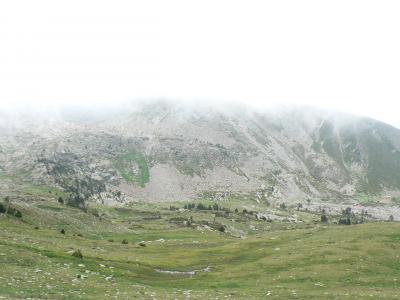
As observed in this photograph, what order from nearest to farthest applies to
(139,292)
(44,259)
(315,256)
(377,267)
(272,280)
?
(139,292) → (44,259) → (272,280) → (377,267) → (315,256)

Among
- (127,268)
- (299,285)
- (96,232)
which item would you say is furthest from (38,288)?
(96,232)

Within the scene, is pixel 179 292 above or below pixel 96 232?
above

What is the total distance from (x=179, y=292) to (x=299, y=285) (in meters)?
14.1

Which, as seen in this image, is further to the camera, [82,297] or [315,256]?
[315,256]

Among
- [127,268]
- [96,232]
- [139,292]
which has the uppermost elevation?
[139,292]

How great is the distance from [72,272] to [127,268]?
1287 cm

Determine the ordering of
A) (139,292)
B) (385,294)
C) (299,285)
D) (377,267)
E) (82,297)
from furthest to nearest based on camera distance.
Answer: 1. (377,267)
2. (299,285)
3. (385,294)
4. (139,292)
5. (82,297)

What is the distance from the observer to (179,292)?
139 ft

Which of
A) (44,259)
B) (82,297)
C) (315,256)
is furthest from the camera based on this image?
(315,256)

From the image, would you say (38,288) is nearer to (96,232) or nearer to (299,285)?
(299,285)

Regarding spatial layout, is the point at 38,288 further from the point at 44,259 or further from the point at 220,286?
the point at 220,286

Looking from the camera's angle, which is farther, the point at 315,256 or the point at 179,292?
the point at 315,256

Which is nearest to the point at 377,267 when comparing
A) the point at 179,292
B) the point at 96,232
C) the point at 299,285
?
the point at 299,285

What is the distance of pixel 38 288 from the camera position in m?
32.5
